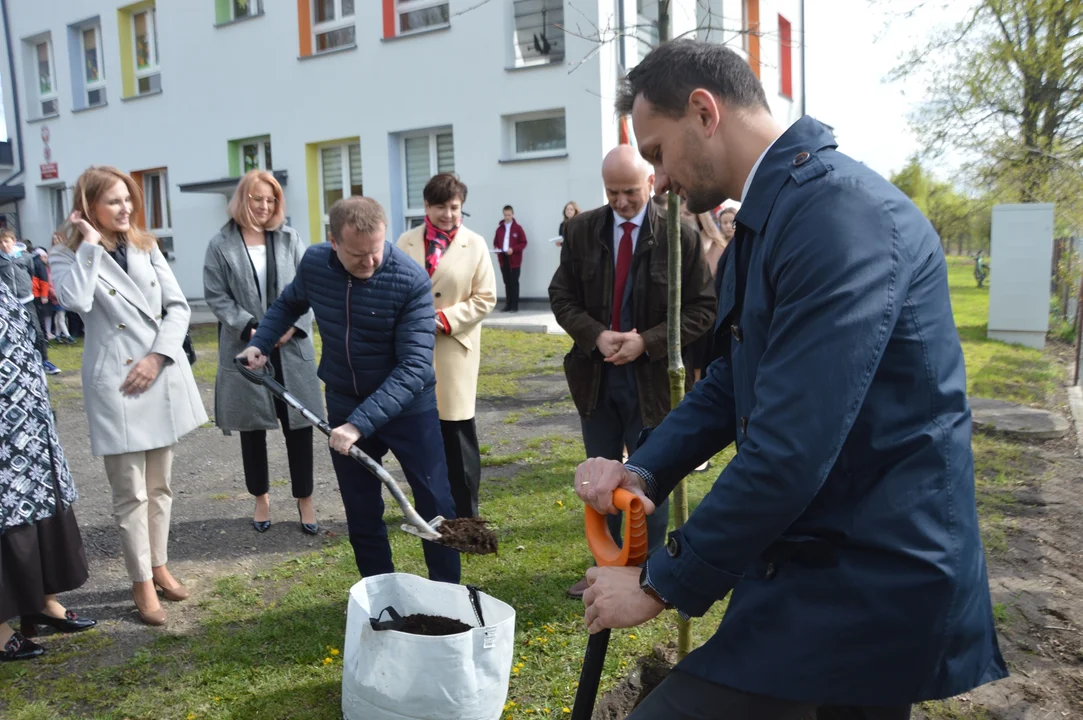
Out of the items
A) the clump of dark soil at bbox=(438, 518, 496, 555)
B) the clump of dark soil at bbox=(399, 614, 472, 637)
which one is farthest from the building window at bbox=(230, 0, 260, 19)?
the clump of dark soil at bbox=(399, 614, 472, 637)

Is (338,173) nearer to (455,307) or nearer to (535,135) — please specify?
(535,135)

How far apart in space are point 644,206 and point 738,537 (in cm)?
288

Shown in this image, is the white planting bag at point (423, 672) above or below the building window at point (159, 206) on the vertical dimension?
below

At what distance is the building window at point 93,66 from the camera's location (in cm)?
2312

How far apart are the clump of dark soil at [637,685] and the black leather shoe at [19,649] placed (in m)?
2.60

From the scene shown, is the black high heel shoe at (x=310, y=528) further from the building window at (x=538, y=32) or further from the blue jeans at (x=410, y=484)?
the building window at (x=538, y=32)

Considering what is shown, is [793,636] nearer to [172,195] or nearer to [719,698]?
[719,698]

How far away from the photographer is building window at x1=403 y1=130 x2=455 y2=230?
17.8 m

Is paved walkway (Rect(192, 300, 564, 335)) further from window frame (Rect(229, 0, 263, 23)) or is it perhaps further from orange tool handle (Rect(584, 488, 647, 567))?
orange tool handle (Rect(584, 488, 647, 567))

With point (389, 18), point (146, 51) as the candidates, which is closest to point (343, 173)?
point (389, 18)

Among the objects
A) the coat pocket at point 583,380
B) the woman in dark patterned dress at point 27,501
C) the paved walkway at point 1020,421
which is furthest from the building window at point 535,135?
the woman in dark patterned dress at point 27,501

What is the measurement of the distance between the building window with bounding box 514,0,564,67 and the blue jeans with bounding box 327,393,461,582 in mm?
13238

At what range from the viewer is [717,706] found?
1.65 m

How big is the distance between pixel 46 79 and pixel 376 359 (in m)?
25.9
